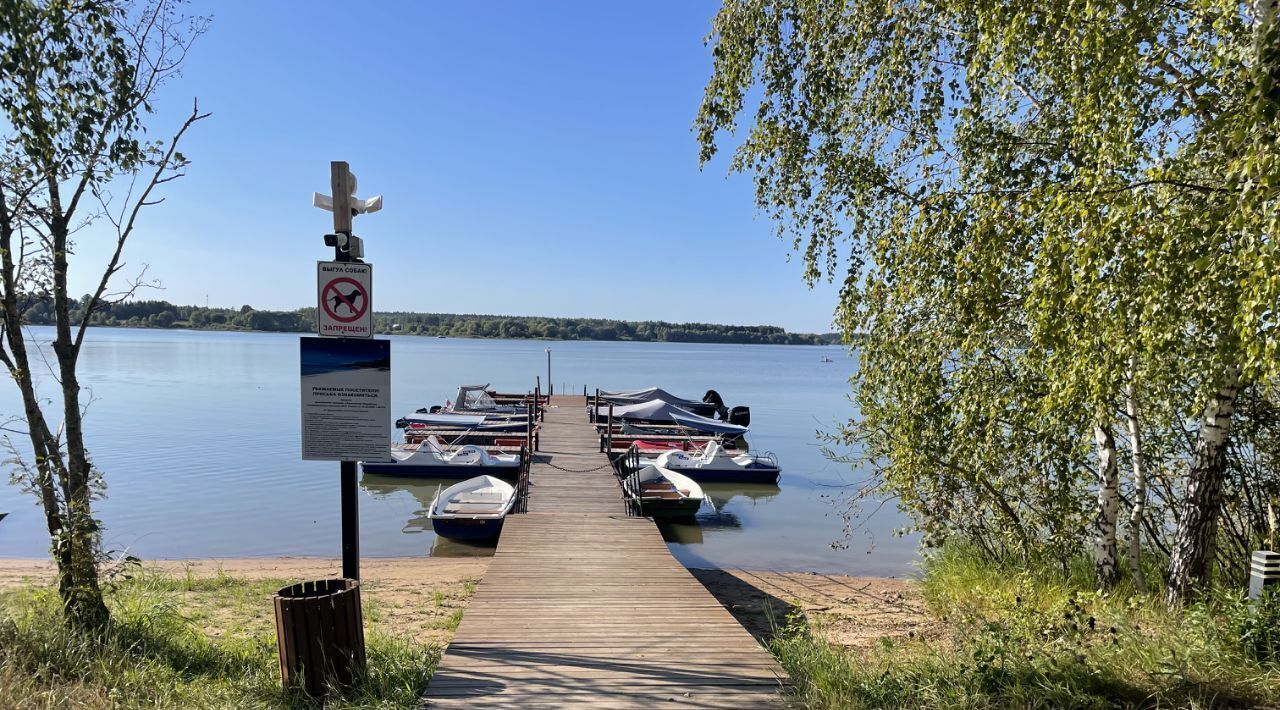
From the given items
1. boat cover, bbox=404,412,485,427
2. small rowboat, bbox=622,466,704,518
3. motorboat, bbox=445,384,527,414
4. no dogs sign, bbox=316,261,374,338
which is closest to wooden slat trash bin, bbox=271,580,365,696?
no dogs sign, bbox=316,261,374,338

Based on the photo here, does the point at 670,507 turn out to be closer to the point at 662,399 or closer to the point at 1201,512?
the point at 1201,512

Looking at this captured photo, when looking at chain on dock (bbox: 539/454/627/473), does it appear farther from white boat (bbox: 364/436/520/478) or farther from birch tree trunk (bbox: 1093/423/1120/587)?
birch tree trunk (bbox: 1093/423/1120/587)

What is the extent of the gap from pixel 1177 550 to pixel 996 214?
333 centimetres

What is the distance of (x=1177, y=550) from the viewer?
217 inches

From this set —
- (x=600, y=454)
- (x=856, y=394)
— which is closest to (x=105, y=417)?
(x=600, y=454)

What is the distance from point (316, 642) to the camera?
402 centimetres

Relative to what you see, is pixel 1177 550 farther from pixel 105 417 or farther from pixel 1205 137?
pixel 105 417

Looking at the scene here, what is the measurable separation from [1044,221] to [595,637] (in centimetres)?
394

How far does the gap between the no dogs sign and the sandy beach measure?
9.52 feet

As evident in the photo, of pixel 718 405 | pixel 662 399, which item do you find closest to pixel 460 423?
pixel 662 399

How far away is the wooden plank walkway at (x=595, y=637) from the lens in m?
4.21

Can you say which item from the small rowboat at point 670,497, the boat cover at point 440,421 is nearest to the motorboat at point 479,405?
the boat cover at point 440,421

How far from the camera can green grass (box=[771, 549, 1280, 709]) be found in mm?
3738

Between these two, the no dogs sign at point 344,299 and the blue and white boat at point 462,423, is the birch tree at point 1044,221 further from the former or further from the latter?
the blue and white boat at point 462,423
